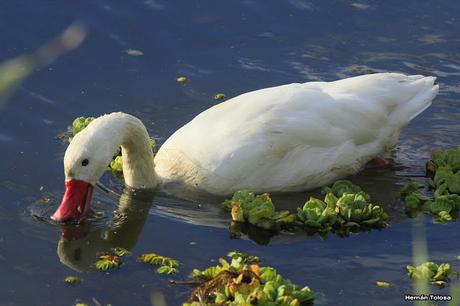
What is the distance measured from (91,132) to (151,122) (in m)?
2.01

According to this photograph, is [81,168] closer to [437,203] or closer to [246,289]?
[246,289]

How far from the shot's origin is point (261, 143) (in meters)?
7.37

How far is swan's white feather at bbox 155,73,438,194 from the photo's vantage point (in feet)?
24.3

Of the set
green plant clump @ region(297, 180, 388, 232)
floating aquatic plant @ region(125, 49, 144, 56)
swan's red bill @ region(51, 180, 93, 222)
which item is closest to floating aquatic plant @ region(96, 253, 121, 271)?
swan's red bill @ region(51, 180, 93, 222)

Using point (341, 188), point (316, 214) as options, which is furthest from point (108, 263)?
point (341, 188)

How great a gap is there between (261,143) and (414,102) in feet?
5.72

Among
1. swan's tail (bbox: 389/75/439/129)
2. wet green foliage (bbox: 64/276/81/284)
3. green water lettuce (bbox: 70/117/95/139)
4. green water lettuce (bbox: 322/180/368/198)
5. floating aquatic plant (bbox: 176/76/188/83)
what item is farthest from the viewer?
floating aquatic plant (bbox: 176/76/188/83)

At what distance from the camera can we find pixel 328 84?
26.9 feet

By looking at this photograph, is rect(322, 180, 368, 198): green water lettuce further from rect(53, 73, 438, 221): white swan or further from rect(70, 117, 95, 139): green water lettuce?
rect(70, 117, 95, 139): green water lettuce

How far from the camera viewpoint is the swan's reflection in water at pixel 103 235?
22.3 ft

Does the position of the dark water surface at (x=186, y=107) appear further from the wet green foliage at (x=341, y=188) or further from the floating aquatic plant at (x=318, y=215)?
the wet green foliage at (x=341, y=188)

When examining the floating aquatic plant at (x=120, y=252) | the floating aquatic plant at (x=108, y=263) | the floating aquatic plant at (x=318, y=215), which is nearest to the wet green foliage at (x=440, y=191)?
the floating aquatic plant at (x=318, y=215)

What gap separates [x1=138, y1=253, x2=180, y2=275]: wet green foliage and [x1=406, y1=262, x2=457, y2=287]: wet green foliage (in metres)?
1.68

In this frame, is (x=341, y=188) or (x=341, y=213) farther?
(x=341, y=188)
